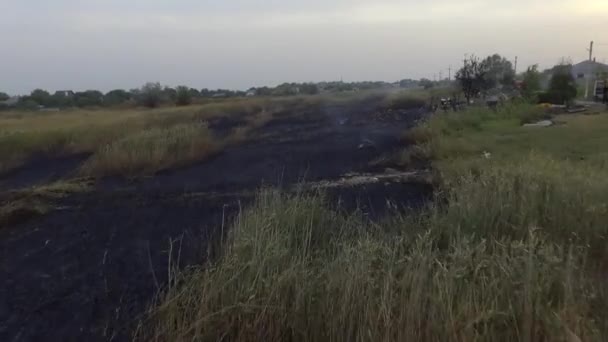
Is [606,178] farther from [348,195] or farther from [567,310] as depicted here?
[348,195]

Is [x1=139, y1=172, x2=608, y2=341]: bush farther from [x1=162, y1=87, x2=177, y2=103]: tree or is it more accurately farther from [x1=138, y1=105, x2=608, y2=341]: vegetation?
[x1=162, y1=87, x2=177, y2=103]: tree

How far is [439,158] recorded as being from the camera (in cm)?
1688

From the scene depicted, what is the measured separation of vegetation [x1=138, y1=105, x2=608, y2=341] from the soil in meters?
1.49

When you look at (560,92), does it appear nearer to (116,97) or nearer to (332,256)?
(332,256)

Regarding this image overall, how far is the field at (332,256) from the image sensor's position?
404 centimetres

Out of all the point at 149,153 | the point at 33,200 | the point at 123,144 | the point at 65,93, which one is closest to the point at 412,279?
Answer: the point at 33,200

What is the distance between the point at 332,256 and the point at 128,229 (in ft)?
25.6

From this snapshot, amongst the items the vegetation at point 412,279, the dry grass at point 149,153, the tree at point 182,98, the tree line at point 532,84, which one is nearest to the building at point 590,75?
the tree line at point 532,84

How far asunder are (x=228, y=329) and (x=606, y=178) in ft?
18.5

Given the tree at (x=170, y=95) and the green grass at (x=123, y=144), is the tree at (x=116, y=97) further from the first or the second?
the green grass at (x=123, y=144)

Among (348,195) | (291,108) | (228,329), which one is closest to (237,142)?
(348,195)

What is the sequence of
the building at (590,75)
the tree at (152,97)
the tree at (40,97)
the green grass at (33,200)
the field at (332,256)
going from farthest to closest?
the tree at (40,97) < the tree at (152,97) < the building at (590,75) < the green grass at (33,200) < the field at (332,256)

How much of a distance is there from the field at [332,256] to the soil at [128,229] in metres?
0.05

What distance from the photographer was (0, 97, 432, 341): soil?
747 centimetres
